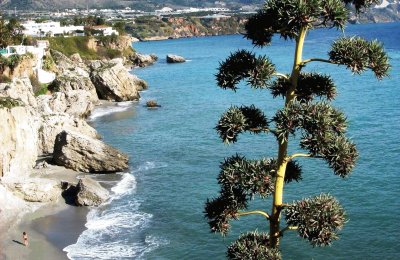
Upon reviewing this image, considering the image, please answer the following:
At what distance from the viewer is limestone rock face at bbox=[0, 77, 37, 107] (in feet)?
211

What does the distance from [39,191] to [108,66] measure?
56.9 m

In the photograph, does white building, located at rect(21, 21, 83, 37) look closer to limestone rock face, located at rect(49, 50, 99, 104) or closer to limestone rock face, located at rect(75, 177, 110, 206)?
limestone rock face, located at rect(49, 50, 99, 104)

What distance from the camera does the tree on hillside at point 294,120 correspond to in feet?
42.1

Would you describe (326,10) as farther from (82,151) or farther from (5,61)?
(5,61)

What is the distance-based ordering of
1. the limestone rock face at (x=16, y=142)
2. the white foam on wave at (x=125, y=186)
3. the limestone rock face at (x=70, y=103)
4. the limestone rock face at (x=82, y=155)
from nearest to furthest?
the limestone rock face at (x=16, y=142) → the white foam on wave at (x=125, y=186) → the limestone rock face at (x=82, y=155) → the limestone rock face at (x=70, y=103)

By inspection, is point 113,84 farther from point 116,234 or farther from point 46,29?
point 46,29

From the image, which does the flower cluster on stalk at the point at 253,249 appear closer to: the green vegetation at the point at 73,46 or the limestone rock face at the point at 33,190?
the limestone rock face at the point at 33,190

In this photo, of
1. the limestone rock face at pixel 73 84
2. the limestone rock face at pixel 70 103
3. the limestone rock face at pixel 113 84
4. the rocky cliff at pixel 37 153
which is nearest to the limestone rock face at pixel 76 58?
the limestone rock face at pixel 73 84

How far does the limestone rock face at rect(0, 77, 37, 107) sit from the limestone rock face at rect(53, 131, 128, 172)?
16.7 meters

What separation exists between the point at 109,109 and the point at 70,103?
9.51 metres

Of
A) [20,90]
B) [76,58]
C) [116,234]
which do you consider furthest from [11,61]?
[76,58]

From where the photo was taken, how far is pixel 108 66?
96312mm

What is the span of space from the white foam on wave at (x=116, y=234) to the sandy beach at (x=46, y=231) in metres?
0.73

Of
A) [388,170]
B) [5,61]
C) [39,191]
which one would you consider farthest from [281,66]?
[39,191]
